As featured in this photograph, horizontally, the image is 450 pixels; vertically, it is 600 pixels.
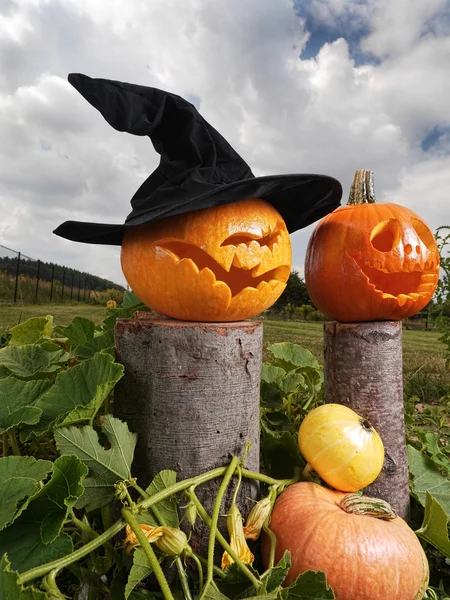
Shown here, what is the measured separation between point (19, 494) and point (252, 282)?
900 mm

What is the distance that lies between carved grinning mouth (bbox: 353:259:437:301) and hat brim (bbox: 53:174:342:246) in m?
0.28

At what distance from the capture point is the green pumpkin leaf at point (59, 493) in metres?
1.02

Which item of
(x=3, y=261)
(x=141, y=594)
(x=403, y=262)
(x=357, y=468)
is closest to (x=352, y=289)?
(x=403, y=262)

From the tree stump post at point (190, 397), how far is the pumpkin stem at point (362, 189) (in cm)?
83

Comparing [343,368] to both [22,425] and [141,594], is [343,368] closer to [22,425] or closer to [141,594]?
[141,594]

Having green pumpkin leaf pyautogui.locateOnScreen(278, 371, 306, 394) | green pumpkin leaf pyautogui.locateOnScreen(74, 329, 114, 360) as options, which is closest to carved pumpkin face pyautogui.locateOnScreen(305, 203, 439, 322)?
green pumpkin leaf pyautogui.locateOnScreen(278, 371, 306, 394)

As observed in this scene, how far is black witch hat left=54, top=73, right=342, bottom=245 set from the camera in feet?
4.65

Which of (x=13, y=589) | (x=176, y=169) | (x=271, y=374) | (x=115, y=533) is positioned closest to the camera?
(x=13, y=589)

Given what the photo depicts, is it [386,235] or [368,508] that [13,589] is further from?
[386,235]

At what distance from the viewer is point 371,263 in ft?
5.44

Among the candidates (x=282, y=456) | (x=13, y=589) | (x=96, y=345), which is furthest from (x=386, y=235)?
(x=13, y=589)

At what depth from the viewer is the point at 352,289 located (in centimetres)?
168

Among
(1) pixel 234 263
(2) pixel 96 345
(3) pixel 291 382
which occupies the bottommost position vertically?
(3) pixel 291 382

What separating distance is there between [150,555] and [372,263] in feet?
3.84
